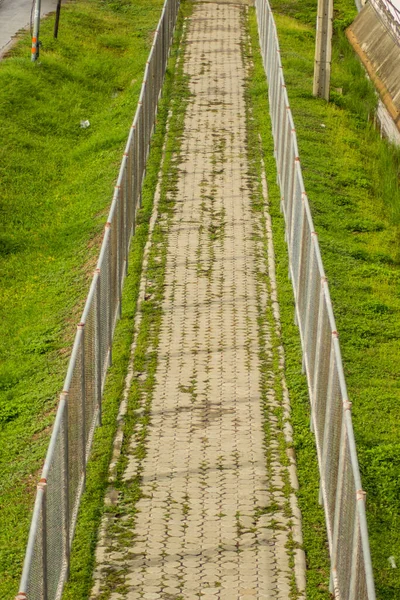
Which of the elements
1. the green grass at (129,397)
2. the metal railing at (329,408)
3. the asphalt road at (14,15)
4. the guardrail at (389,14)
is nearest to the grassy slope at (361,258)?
the metal railing at (329,408)

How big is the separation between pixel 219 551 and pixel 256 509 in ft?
2.57

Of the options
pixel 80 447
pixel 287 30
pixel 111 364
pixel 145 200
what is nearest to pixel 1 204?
pixel 145 200

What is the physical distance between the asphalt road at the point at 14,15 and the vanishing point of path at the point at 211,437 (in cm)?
1305

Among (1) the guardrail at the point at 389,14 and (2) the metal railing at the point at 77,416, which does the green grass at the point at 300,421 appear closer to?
(2) the metal railing at the point at 77,416

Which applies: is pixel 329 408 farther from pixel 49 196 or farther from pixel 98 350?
pixel 49 196

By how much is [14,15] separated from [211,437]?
24.2 meters

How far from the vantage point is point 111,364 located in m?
13.5

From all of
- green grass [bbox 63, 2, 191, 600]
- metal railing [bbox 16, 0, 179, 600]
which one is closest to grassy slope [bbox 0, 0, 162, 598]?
green grass [bbox 63, 2, 191, 600]

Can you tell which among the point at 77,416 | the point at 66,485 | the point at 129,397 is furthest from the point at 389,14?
the point at 66,485

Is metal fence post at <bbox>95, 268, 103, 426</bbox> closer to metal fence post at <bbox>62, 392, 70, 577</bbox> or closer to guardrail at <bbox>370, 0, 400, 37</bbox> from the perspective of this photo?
metal fence post at <bbox>62, 392, 70, 577</bbox>

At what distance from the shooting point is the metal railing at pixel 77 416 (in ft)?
26.6

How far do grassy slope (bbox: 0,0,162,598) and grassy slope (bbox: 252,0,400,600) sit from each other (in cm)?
273

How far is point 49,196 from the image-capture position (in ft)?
69.5

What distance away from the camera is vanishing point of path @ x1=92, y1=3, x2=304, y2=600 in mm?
9742
